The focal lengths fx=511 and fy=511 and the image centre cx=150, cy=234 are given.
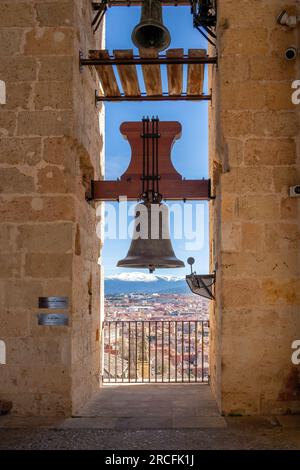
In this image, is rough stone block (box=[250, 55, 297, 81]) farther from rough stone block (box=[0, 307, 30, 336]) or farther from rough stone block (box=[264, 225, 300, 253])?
rough stone block (box=[0, 307, 30, 336])

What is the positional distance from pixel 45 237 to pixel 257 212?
1.89 meters

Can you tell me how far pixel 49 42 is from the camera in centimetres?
468

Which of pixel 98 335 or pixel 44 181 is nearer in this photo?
pixel 44 181

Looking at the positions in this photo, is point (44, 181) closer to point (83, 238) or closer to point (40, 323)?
point (83, 238)

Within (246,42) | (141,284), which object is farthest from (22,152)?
(141,284)

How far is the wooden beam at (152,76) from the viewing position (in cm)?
504

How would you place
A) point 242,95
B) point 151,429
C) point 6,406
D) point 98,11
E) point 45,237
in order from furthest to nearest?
1. point 98,11
2. point 242,95
3. point 45,237
4. point 6,406
5. point 151,429

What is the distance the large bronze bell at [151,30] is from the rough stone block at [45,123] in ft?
3.34

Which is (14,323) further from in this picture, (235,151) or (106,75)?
(106,75)

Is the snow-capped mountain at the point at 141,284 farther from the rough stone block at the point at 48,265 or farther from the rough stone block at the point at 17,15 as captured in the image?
the rough stone block at the point at 17,15

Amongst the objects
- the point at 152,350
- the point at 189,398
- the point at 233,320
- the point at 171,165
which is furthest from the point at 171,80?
the point at 152,350

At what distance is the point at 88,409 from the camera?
4660mm

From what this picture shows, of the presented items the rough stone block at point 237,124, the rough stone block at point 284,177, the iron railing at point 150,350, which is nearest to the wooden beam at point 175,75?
the rough stone block at point 237,124

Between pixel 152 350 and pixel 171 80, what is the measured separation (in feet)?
13.1
